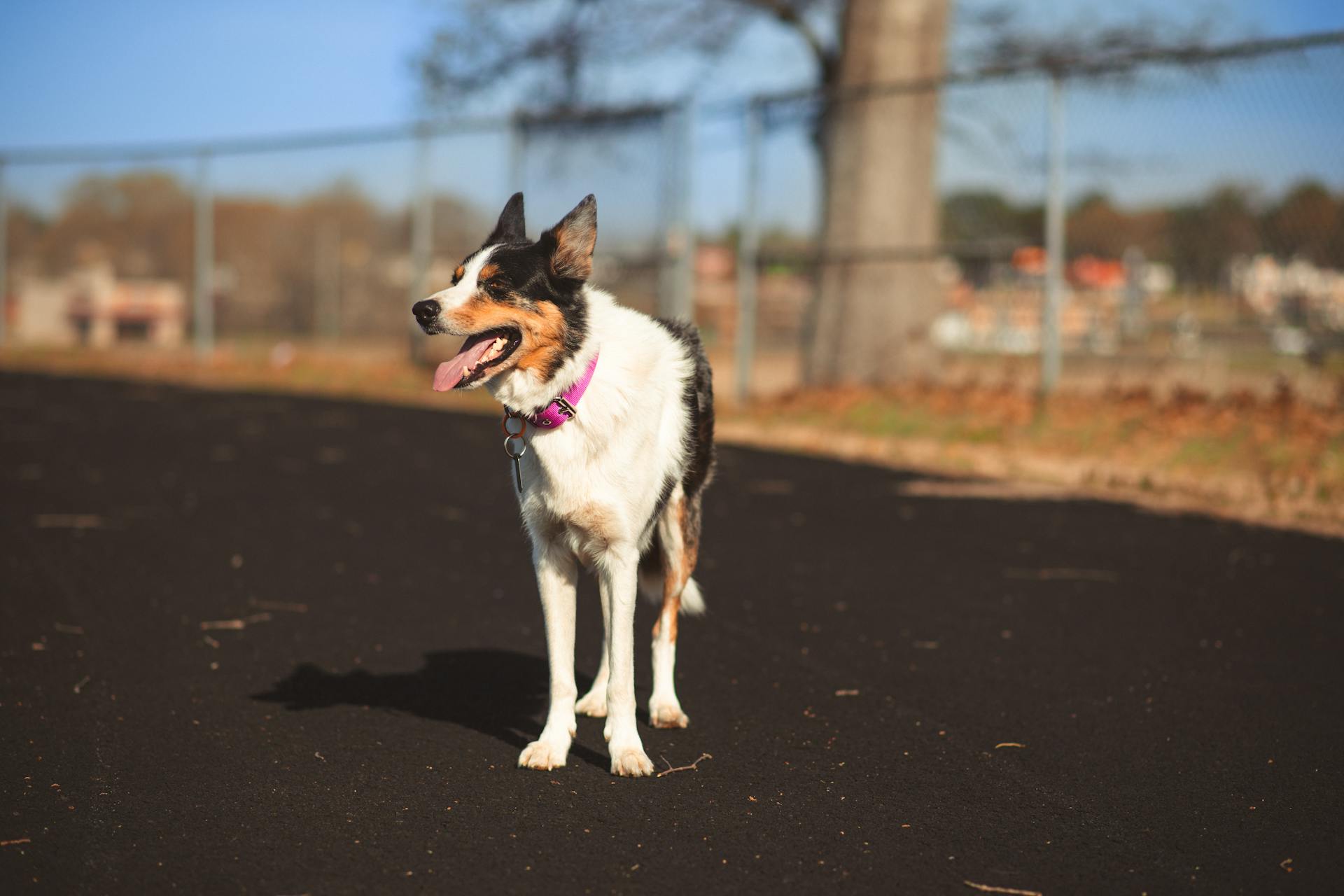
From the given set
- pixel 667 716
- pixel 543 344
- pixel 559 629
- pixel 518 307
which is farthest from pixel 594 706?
pixel 518 307

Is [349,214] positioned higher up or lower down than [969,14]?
lower down

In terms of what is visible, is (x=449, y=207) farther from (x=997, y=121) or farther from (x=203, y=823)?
(x=203, y=823)

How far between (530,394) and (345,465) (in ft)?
24.4

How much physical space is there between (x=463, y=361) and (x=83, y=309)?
23574 mm

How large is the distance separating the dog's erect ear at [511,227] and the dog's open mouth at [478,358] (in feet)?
1.29

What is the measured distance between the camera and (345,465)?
11258 millimetres

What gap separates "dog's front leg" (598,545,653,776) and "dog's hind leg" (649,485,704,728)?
0.43 m

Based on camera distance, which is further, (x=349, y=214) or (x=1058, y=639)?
(x=349, y=214)

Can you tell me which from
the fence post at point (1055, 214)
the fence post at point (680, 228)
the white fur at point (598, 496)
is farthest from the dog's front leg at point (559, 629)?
the fence post at point (680, 228)

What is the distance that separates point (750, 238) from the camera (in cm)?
1488

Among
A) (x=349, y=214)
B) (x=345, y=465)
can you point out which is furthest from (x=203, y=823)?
(x=349, y=214)

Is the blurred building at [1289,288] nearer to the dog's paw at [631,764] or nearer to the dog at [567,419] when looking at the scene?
the dog at [567,419]

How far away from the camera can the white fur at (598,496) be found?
13.7 ft

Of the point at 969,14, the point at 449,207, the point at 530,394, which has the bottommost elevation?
the point at 530,394
